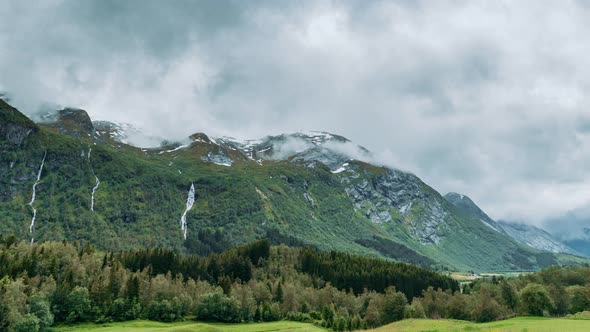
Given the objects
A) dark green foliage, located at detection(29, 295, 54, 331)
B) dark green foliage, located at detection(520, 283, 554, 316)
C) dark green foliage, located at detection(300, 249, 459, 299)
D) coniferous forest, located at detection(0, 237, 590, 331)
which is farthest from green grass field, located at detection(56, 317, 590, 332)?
dark green foliage, located at detection(300, 249, 459, 299)

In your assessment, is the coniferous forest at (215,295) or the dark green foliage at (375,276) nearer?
the coniferous forest at (215,295)

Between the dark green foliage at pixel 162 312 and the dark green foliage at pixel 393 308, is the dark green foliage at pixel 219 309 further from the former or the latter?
the dark green foliage at pixel 393 308

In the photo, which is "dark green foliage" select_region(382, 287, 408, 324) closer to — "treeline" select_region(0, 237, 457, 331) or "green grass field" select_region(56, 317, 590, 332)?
"treeline" select_region(0, 237, 457, 331)

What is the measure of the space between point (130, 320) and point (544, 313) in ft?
348

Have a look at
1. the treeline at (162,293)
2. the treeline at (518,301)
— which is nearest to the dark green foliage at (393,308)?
the treeline at (162,293)

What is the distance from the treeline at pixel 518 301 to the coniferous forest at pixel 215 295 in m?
0.28

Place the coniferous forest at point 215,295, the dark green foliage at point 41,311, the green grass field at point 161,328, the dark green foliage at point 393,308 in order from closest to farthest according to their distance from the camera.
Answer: the green grass field at point 161,328 < the dark green foliage at point 41,311 < the coniferous forest at point 215,295 < the dark green foliage at point 393,308

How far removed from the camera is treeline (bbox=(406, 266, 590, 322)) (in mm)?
105062

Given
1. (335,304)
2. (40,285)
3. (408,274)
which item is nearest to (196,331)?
(40,285)

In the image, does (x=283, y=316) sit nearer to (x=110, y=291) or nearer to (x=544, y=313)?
(x=110, y=291)

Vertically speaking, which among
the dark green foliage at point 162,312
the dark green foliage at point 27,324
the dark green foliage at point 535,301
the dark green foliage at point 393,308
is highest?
the dark green foliage at point 535,301

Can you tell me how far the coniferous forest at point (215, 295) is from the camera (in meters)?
108

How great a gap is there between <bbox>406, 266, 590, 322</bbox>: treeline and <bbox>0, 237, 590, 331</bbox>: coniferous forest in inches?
11.0

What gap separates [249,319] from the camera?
127438 millimetres
